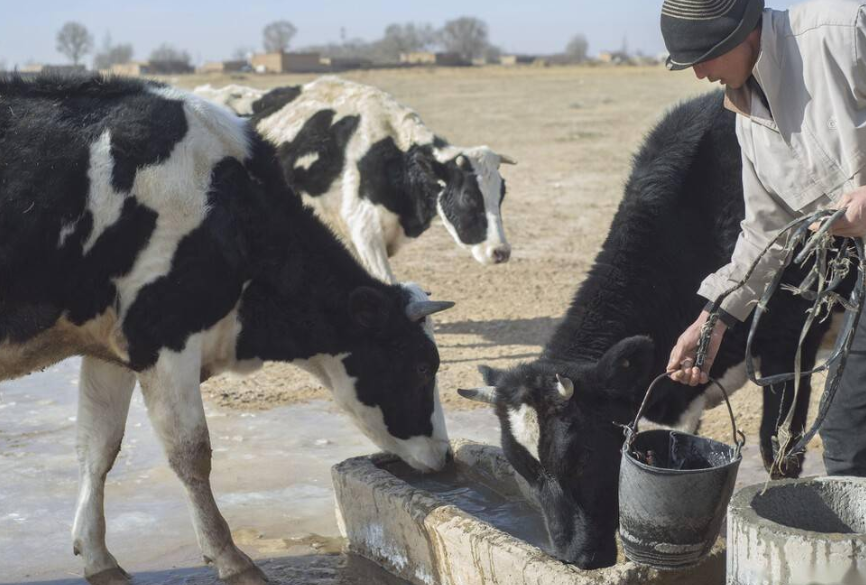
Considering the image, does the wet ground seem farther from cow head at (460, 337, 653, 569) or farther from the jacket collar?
the jacket collar

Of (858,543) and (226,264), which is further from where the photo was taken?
(226,264)

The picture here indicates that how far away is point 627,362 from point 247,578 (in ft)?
6.36

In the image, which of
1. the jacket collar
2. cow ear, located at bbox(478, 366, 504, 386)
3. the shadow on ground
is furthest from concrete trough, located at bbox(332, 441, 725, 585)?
the shadow on ground

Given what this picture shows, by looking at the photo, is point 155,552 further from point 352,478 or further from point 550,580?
point 550,580

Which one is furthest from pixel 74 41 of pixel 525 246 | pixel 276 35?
pixel 525 246

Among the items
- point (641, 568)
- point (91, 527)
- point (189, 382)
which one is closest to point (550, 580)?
point (641, 568)

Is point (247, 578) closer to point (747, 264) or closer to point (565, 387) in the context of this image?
point (565, 387)

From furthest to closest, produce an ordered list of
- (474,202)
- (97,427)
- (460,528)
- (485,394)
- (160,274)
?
(474,202), (97,427), (160,274), (485,394), (460,528)

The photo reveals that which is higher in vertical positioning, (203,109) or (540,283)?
(203,109)

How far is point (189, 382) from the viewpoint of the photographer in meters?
5.25

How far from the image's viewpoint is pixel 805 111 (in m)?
3.82

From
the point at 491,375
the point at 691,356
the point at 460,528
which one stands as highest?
the point at 691,356

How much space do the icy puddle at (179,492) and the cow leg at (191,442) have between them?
18 centimetres

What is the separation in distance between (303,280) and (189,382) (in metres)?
0.75
